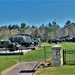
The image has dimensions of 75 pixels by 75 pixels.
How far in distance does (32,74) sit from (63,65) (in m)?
4.08

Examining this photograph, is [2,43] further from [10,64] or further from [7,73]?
[7,73]

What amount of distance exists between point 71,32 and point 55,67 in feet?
393

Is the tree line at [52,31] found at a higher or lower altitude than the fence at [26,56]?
higher

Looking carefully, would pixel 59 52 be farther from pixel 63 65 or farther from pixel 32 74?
pixel 32 74

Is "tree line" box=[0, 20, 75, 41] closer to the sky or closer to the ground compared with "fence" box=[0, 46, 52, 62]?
closer to the sky

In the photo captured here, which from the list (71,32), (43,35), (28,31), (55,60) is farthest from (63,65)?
(71,32)

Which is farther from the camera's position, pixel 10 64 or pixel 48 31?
pixel 48 31

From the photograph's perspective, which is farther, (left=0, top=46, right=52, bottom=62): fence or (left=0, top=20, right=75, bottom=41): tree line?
(left=0, top=20, right=75, bottom=41): tree line

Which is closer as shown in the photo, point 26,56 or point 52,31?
point 26,56

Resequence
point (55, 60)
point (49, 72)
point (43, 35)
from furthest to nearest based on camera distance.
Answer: point (43, 35), point (55, 60), point (49, 72)

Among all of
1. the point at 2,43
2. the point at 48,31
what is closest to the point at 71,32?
the point at 48,31

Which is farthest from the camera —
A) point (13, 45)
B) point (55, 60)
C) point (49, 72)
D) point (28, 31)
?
point (28, 31)

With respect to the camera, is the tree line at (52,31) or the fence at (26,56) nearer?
the fence at (26,56)

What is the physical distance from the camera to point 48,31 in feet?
422
